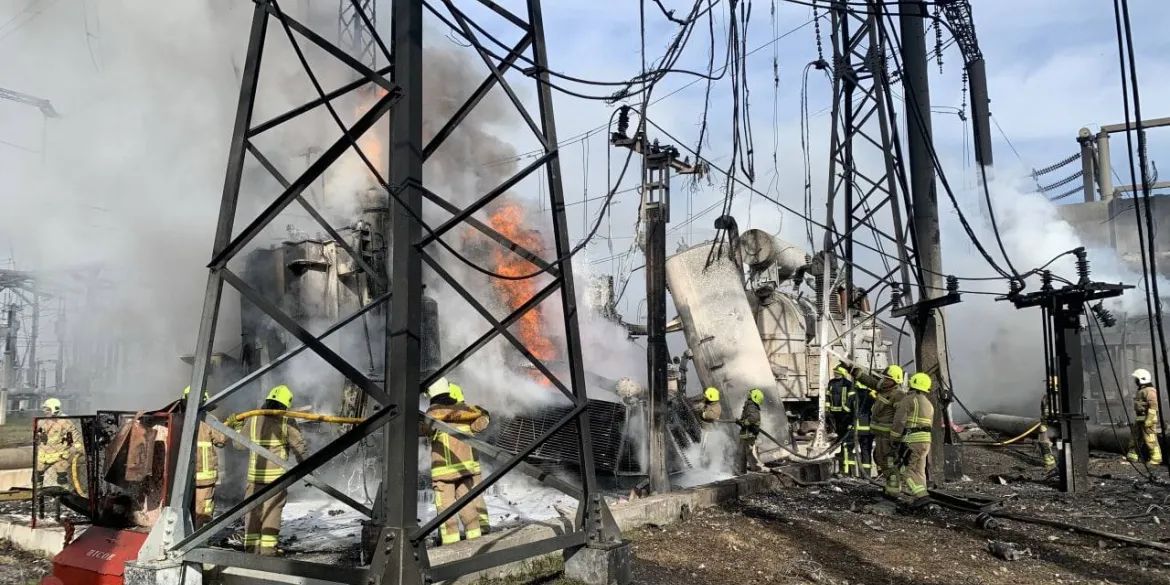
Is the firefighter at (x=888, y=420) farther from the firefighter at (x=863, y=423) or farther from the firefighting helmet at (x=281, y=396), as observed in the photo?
the firefighting helmet at (x=281, y=396)

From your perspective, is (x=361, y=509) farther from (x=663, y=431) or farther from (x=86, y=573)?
(x=663, y=431)

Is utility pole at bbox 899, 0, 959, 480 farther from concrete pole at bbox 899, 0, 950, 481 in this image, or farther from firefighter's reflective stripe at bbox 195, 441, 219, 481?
firefighter's reflective stripe at bbox 195, 441, 219, 481

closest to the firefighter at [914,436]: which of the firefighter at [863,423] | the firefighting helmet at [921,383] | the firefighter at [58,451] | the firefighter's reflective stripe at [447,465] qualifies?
Result: the firefighting helmet at [921,383]

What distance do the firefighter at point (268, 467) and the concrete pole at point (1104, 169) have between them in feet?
117

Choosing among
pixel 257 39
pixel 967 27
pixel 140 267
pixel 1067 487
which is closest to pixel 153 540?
pixel 257 39

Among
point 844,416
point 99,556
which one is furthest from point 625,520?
point 844,416

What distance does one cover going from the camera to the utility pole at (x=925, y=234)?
11.8 m

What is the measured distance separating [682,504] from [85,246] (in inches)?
901

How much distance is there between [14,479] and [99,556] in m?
8.82

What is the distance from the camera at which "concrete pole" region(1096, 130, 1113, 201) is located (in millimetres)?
32750

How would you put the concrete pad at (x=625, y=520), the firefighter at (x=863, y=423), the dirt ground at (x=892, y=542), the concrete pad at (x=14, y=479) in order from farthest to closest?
the concrete pad at (x=14, y=479) < the firefighter at (x=863, y=423) < the dirt ground at (x=892, y=542) < the concrete pad at (x=625, y=520)

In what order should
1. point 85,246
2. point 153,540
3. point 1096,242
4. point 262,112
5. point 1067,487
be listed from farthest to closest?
point 1096,242, point 85,246, point 262,112, point 1067,487, point 153,540

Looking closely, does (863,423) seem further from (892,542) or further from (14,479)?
(14,479)

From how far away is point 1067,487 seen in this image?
1077 cm
